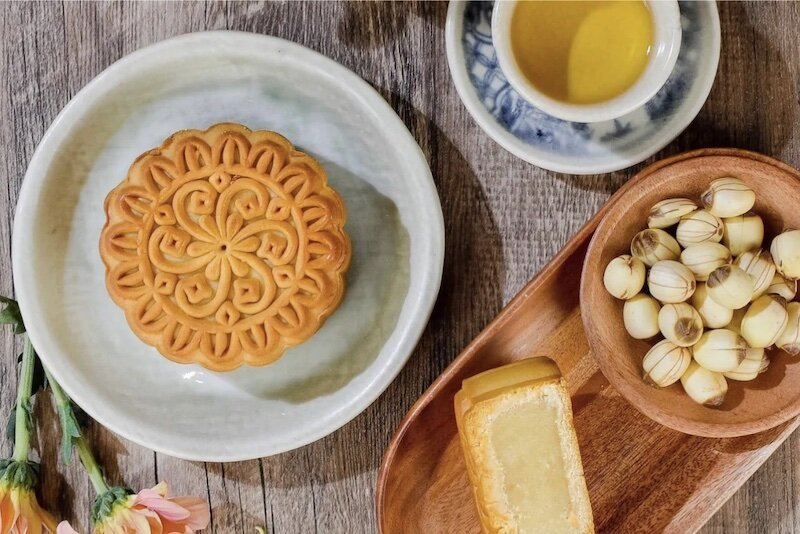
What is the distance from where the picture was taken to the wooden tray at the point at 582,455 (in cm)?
88

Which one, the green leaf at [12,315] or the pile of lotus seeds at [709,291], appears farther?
the green leaf at [12,315]

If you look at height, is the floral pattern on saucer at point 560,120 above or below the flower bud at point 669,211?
above

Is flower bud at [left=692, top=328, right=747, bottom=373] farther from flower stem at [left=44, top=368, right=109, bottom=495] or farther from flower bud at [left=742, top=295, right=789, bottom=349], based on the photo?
flower stem at [left=44, top=368, right=109, bottom=495]

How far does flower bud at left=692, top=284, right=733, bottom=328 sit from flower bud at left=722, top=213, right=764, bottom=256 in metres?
0.06

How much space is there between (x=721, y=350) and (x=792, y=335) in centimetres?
8

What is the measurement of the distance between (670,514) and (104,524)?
69cm

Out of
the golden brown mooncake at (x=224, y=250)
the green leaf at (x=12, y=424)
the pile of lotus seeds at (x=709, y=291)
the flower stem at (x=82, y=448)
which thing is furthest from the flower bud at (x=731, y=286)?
the green leaf at (x=12, y=424)

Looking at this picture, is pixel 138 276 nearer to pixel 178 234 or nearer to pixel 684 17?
pixel 178 234

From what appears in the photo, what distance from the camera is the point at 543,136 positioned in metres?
0.89

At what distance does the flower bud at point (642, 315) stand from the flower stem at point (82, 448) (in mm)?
674

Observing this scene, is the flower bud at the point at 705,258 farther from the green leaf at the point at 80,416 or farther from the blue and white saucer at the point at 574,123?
the green leaf at the point at 80,416

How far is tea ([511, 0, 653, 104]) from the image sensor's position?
85cm

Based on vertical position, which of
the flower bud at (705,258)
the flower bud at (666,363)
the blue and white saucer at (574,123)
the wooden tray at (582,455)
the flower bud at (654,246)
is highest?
the blue and white saucer at (574,123)

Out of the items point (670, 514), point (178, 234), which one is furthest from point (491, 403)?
point (178, 234)
